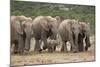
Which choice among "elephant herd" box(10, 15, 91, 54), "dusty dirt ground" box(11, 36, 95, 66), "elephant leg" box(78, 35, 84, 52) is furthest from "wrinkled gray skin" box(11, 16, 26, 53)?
"elephant leg" box(78, 35, 84, 52)

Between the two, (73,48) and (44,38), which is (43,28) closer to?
(44,38)

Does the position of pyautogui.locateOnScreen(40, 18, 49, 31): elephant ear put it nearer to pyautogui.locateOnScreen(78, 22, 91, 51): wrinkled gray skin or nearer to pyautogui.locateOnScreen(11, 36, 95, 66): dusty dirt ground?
pyautogui.locateOnScreen(11, 36, 95, 66): dusty dirt ground

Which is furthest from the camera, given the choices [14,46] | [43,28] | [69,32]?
[69,32]

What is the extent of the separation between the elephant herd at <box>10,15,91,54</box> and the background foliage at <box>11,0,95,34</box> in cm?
5

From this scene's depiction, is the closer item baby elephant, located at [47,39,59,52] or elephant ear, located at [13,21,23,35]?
elephant ear, located at [13,21,23,35]

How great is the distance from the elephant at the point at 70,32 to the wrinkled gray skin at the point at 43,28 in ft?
0.36

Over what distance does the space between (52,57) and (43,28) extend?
0.38m

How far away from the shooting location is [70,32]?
2.62 meters

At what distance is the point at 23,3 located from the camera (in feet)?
7.88

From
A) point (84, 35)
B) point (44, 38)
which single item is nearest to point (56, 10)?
point (44, 38)

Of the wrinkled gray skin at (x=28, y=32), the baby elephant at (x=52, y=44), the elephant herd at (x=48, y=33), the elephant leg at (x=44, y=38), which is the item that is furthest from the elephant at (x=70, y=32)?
the wrinkled gray skin at (x=28, y=32)

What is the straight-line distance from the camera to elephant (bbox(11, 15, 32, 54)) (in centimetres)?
235

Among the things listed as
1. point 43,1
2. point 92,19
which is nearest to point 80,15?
point 92,19
